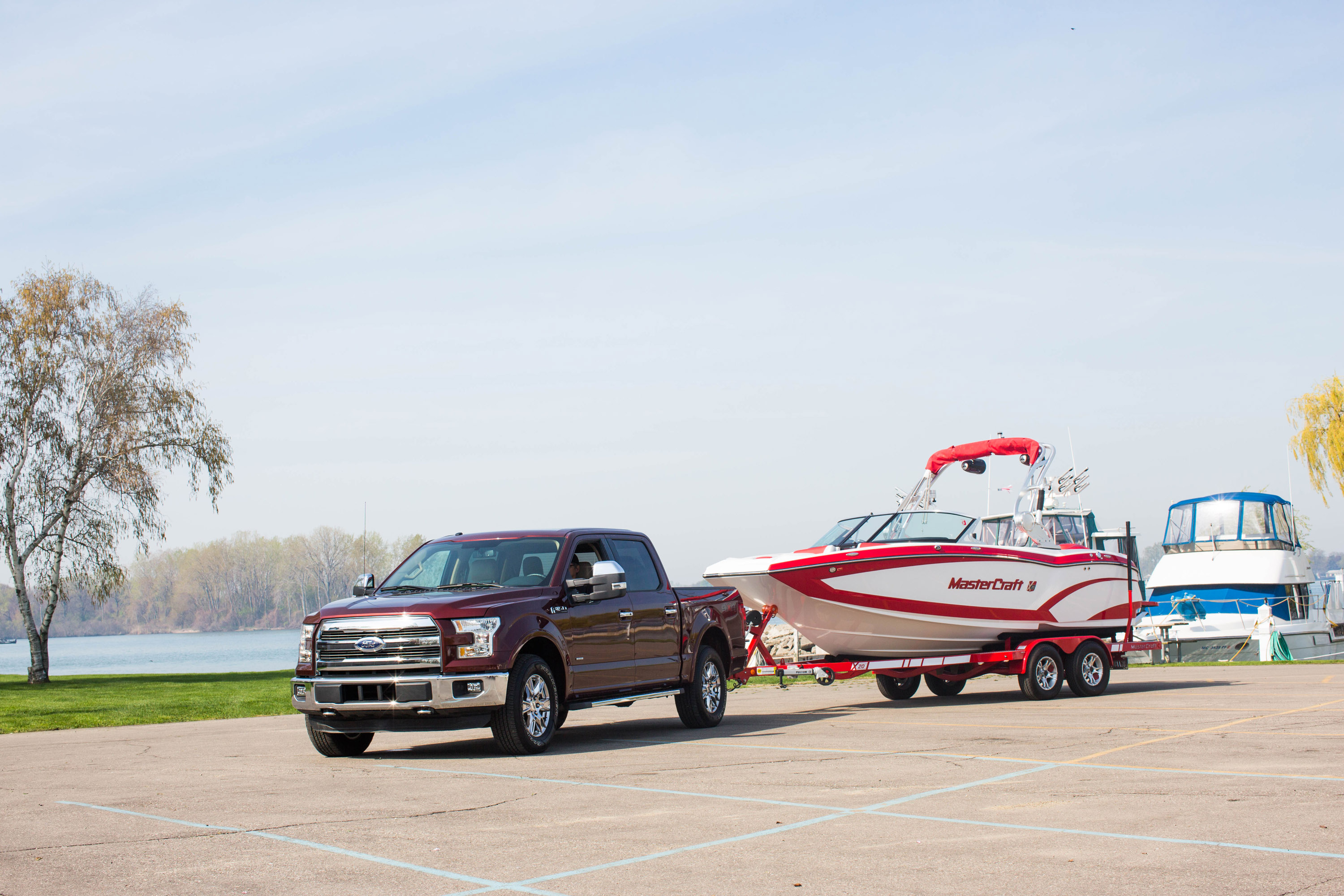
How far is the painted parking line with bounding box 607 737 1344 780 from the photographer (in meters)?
9.07

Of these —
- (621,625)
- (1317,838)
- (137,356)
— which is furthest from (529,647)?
(137,356)

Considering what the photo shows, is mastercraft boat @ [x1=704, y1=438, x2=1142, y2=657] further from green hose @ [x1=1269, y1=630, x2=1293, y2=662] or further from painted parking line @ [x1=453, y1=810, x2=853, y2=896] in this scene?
green hose @ [x1=1269, y1=630, x2=1293, y2=662]

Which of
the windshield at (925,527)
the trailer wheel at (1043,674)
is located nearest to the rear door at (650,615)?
the windshield at (925,527)

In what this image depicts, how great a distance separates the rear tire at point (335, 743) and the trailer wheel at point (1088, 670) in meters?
10.3

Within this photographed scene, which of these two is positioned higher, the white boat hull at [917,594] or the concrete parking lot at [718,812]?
the white boat hull at [917,594]

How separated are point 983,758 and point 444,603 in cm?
485

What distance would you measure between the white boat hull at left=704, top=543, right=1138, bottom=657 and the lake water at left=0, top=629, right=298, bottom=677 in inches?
724

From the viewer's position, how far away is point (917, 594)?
1648 centimetres

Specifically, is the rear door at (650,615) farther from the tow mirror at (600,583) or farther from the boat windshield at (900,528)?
the boat windshield at (900,528)

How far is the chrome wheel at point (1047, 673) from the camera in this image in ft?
56.2

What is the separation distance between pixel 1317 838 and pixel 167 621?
169916 millimetres

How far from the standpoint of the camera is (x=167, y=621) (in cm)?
16075

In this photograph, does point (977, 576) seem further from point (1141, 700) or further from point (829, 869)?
point (829, 869)

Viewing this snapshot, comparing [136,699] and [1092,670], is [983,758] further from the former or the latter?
[136,699]
